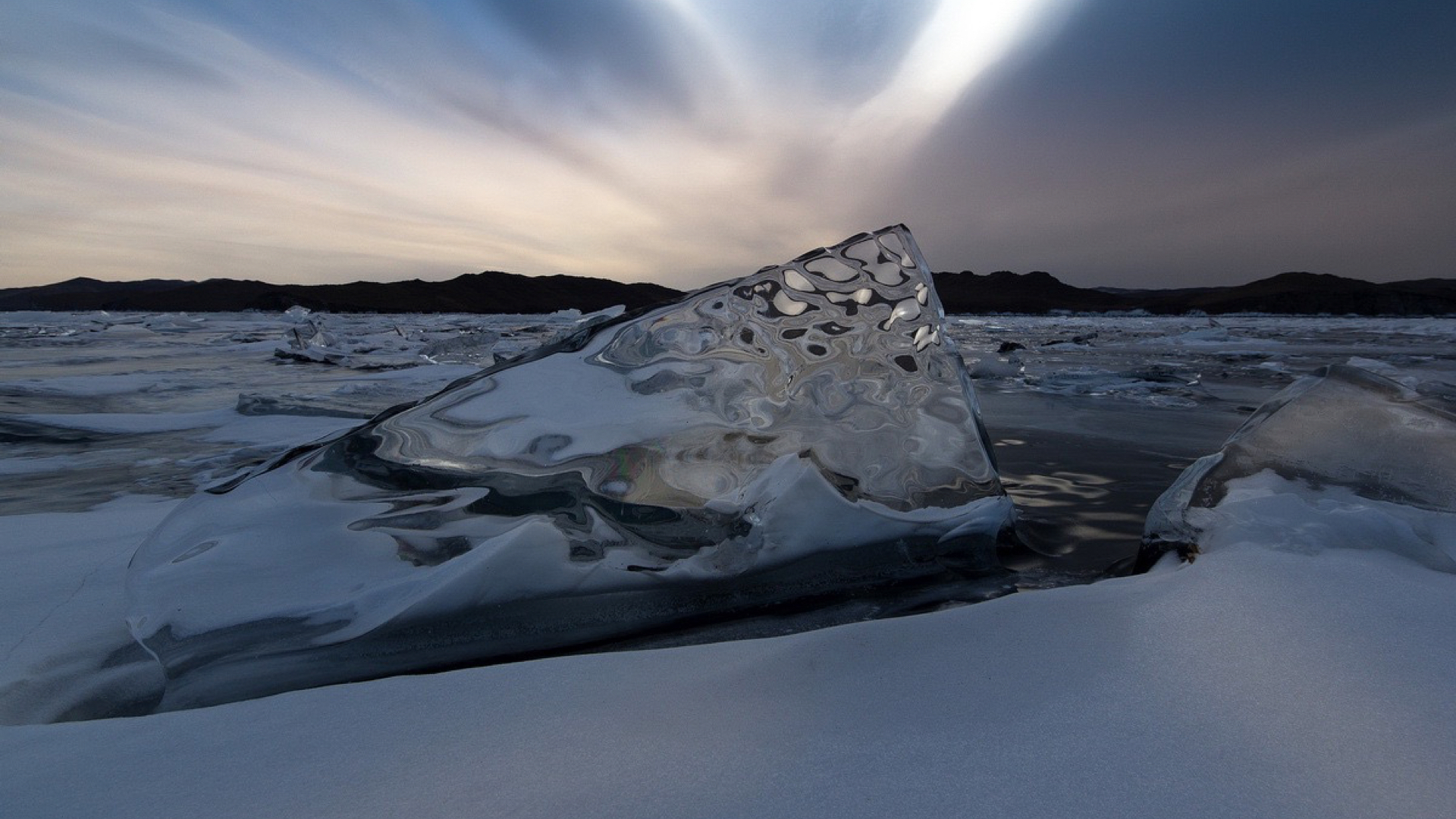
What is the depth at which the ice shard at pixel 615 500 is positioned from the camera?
1.07 m

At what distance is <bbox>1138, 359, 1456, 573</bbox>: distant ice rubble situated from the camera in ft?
3.88

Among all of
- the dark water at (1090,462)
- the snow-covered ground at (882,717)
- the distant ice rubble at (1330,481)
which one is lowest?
the dark water at (1090,462)

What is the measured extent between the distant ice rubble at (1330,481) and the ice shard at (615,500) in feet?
1.33

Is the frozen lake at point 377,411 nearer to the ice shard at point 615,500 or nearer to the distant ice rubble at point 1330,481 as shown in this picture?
the distant ice rubble at point 1330,481

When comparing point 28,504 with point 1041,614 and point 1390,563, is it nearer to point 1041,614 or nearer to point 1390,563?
point 1041,614

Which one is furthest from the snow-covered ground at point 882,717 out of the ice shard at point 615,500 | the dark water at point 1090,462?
the dark water at point 1090,462

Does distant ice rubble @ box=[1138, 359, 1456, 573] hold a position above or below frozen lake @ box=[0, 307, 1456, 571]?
above

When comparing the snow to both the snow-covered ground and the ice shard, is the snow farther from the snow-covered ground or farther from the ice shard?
the ice shard

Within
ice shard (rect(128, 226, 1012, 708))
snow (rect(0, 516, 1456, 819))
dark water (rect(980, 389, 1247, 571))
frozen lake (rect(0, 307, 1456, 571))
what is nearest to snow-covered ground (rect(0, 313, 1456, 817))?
snow (rect(0, 516, 1456, 819))

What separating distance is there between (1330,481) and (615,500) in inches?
58.0

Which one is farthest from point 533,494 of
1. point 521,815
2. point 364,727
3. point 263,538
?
point 521,815

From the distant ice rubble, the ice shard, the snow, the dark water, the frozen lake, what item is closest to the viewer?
the snow

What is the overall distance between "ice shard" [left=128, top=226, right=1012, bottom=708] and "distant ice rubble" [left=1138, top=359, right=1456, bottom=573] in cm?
41

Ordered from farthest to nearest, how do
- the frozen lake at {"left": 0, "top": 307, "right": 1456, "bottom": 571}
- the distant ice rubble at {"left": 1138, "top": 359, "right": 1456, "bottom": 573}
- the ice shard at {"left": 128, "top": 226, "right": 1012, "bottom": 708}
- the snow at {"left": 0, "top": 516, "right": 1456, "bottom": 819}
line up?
the frozen lake at {"left": 0, "top": 307, "right": 1456, "bottom": 571}
the distant ice rubble at {"left": 1138, "top": 359, "right": 1456, "bottom": 573}
the ice shard at {"left": 128, "top": 226, "right": 1012, "bottom": 708}
the snow at {"left": 0, "top": 516, "right": 1456, "bottom": 819}
